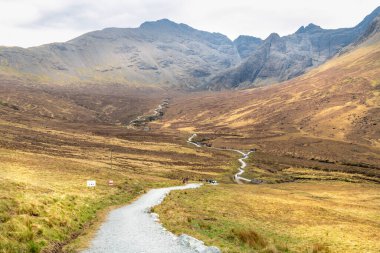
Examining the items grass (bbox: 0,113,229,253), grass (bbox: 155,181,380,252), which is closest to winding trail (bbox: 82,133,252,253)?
grass (bbox: 0,113,229,253)

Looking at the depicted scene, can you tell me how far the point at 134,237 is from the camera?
27484 millimetres

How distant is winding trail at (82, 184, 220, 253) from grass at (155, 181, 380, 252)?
1.41m

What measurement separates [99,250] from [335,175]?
4993 inches

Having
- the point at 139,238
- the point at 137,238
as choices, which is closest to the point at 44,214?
the point at 137,238

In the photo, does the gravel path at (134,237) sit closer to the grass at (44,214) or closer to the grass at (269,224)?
the grass at (269,224)

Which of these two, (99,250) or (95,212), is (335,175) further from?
(99,250)

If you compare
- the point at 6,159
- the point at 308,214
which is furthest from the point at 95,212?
the point at 6,159

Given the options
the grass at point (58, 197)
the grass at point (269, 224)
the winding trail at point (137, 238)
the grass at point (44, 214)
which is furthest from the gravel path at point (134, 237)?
the grass at point (44, 214)

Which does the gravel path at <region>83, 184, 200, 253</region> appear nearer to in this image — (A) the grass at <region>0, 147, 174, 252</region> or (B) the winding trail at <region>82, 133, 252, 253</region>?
(B) the winding trail at <region>82, 133, 252, 253</region>

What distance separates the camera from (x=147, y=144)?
18925cm

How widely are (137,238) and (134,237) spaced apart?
43 centimetres

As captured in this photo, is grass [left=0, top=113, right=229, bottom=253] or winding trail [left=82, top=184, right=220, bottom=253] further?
winding trail [left=82, top=184, right=220, bottom=253]

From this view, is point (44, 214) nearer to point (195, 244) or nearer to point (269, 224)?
point (195, 244)

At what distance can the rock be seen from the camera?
894 inches
